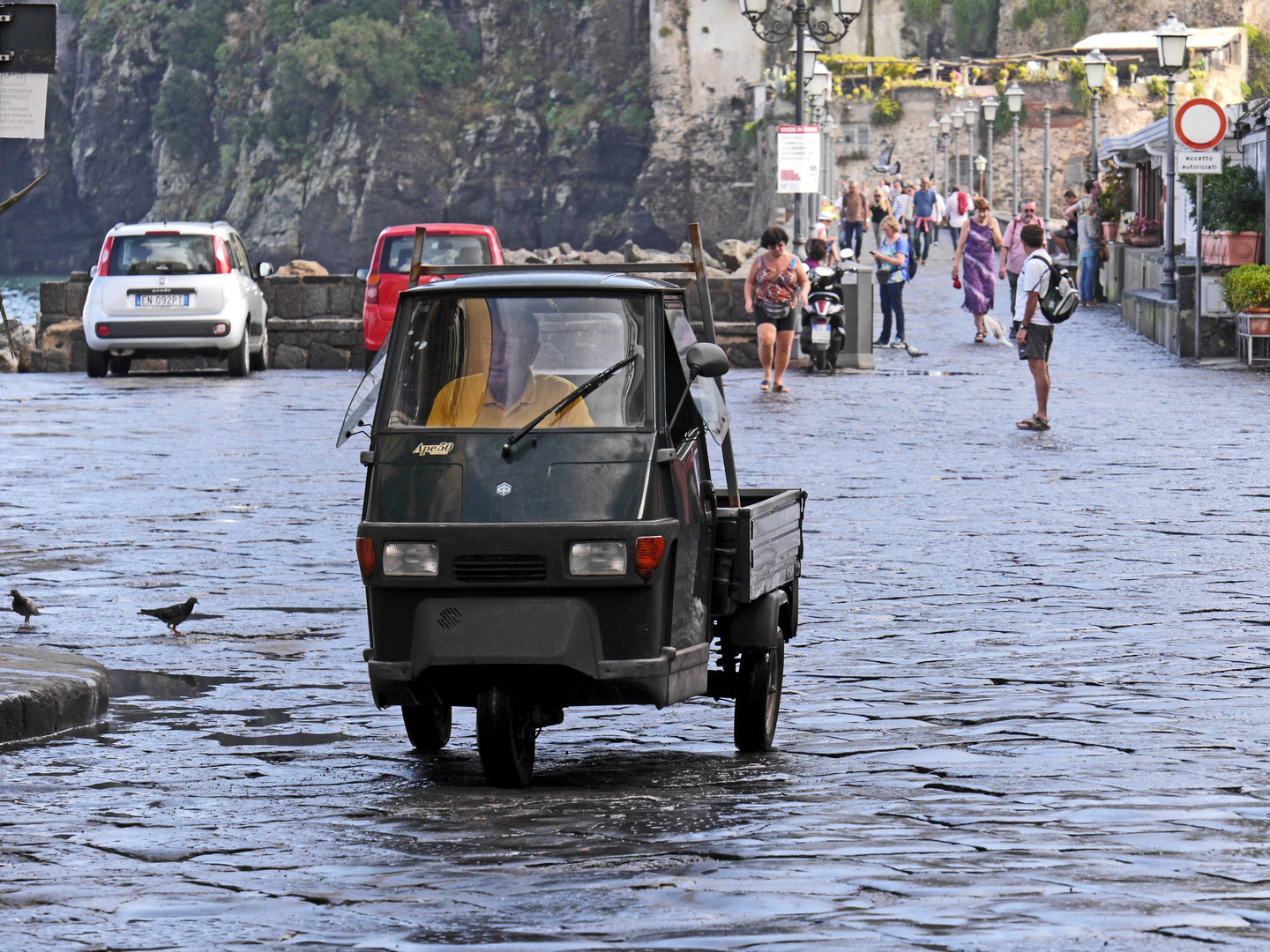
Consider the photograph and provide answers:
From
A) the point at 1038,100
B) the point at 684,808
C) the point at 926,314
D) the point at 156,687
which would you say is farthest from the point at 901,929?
the point at 1038,100

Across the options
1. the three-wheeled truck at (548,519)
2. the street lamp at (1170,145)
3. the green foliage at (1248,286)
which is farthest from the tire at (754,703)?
A: the street lamp at (1170,145)

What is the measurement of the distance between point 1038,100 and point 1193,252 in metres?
62.1

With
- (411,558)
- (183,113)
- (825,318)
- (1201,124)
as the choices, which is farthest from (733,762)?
(183,113)

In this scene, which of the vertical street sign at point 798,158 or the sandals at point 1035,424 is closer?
the sandals at point 1035,424

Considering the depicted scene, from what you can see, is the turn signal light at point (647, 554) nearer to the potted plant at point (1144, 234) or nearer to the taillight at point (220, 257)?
the taillight at point (220, 257)

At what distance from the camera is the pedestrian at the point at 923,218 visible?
4856cm

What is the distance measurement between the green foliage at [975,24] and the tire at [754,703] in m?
108

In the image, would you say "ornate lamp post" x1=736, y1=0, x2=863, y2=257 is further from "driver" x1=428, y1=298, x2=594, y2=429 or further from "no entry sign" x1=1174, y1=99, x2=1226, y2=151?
"driver" x1=428, y1=298, x2=594, y2=429

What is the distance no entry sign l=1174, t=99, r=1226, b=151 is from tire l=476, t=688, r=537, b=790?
21340 millimetres

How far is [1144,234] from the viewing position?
38469 millimetres

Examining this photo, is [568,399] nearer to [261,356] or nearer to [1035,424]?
[1035,424]

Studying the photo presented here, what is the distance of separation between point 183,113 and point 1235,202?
120 meters

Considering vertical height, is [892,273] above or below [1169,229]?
below

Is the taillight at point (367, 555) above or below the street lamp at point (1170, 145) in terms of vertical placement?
below
